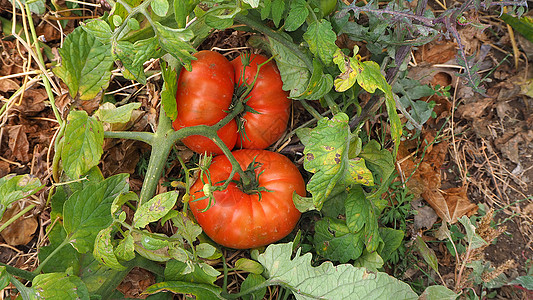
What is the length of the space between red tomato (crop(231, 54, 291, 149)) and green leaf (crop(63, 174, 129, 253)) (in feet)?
1.55

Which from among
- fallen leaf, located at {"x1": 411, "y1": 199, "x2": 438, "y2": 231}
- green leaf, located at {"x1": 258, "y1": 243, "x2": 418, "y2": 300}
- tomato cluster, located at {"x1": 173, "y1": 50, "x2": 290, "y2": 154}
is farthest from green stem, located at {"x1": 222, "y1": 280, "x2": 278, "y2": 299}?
fallen leaf, located at {"x1": 411, "y1": 199, "x2": 438, "y2": 231}

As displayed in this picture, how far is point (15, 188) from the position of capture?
3.66 feet

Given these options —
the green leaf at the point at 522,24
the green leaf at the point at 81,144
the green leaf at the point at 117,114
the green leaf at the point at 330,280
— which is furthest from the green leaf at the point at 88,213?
the green leaf at the point at 522,24

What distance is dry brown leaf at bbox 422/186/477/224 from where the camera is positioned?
1622mm

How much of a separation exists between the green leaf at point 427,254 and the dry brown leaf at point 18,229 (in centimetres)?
133

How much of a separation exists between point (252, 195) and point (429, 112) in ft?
2.25

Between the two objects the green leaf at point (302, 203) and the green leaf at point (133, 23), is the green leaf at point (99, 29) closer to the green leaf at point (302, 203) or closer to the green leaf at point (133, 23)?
the green leaf at point (133, 23)

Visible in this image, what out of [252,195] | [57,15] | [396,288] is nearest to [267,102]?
[252,195]

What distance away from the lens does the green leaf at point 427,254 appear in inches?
58.7

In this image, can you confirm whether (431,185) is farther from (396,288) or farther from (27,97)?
(27,97)

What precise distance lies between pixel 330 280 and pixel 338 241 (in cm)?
17

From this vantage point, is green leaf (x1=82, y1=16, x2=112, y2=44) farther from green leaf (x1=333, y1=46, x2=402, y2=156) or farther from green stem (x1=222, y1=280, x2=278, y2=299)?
green stem (x1=222, y1=280, x2=278, y2=299)

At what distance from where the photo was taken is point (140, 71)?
1.00 m

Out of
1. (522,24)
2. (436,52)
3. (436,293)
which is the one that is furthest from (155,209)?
(522,24)
